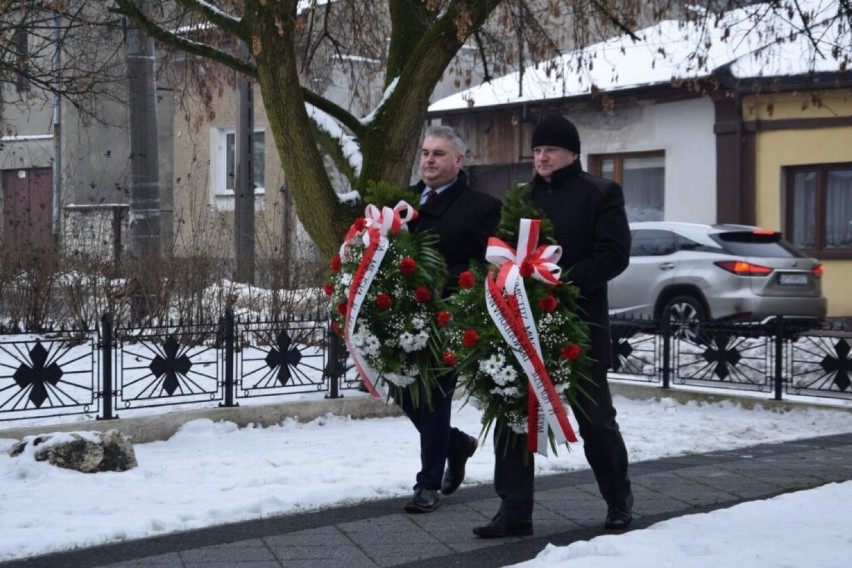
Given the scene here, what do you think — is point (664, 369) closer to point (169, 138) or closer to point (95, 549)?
point (95, 549)

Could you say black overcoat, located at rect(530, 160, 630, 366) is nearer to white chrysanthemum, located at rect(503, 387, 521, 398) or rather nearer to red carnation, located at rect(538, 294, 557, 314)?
red carnation, located at rect(538, 294, 557, 314)

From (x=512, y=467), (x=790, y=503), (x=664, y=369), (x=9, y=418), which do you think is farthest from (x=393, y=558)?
(x=664, y=369)

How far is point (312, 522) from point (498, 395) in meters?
1.35

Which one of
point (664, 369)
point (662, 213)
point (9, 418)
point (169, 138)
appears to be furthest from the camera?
point (169, 138)

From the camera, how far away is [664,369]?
1199 centimetres

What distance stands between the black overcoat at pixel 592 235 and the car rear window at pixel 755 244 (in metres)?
10.8

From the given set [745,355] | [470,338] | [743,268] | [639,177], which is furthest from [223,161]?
[470,338]

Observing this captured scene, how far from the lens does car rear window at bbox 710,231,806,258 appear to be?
16516 millimetres

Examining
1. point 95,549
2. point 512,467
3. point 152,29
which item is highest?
point 152,29

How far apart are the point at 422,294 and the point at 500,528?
1229mm

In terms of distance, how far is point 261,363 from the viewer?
11477 mm

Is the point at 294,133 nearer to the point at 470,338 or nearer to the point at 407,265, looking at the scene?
the point at 407,265

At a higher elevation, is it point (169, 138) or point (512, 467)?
point (169, 138)

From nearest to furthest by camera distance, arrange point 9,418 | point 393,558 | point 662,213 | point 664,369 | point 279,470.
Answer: point 393,558 < point 279,470 < point 9,418 < point 664,369 < point 662,213
